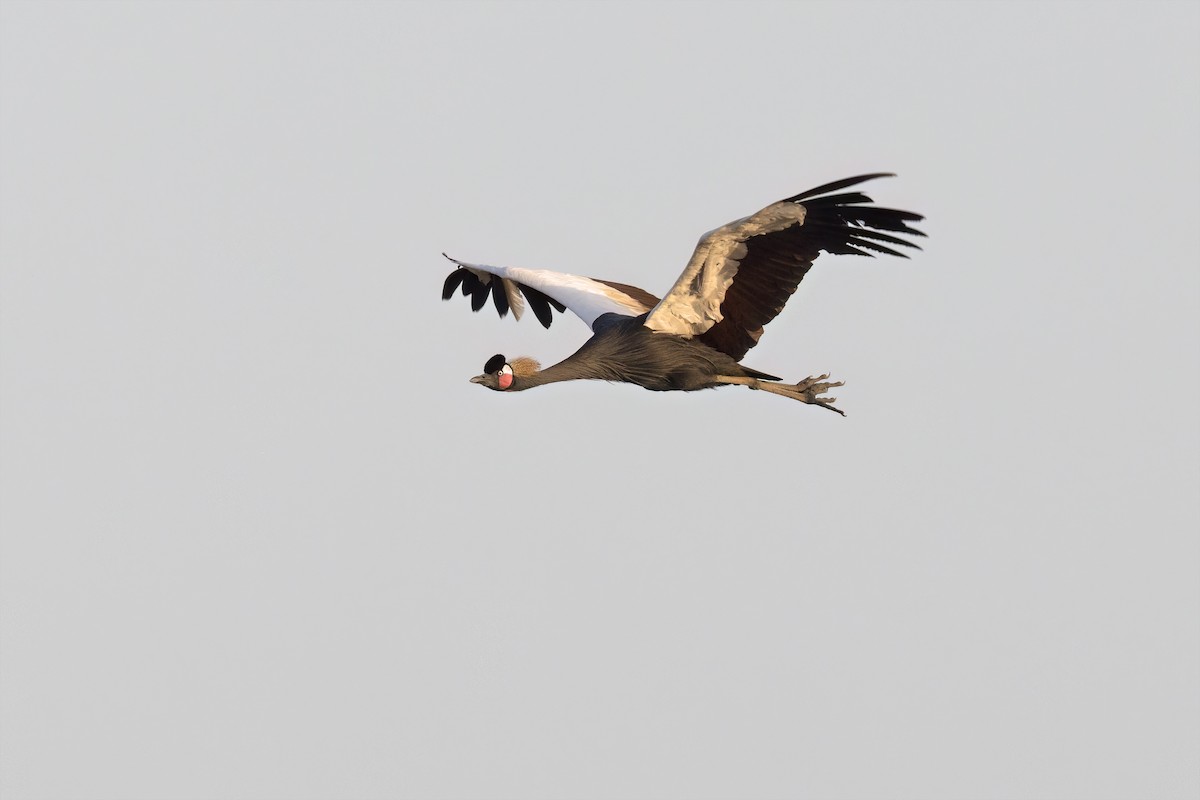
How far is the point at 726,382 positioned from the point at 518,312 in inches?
184

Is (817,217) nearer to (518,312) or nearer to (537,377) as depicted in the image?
(537,377)

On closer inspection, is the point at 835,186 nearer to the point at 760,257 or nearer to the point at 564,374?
the point at 760,257

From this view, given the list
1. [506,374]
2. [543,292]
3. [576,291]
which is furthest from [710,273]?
[543,292]

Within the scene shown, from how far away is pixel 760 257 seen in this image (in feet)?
69.4

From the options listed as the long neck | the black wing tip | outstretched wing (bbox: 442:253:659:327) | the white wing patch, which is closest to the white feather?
outstretched wing (bbox: 442:253:659:327)

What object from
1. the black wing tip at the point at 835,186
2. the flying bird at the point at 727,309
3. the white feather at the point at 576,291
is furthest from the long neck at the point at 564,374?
the black wing tip at the point at 835,186

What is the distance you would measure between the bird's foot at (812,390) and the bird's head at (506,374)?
2.82 meters

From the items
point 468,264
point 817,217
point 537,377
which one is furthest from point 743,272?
point 468,264

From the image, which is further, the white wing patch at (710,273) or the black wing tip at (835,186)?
the white wing patch at (710,273)

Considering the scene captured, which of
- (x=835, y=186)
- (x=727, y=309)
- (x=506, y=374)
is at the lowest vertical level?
(x=506, y=374)

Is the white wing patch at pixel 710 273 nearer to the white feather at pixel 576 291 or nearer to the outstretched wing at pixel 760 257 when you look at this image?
the outstretched wing at pixel 760 257

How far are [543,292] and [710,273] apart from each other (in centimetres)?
409

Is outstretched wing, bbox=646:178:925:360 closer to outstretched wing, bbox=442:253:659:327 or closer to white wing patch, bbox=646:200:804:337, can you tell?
white wing patch, bbox=646:200:804:337

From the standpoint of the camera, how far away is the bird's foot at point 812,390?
73.4 ft
